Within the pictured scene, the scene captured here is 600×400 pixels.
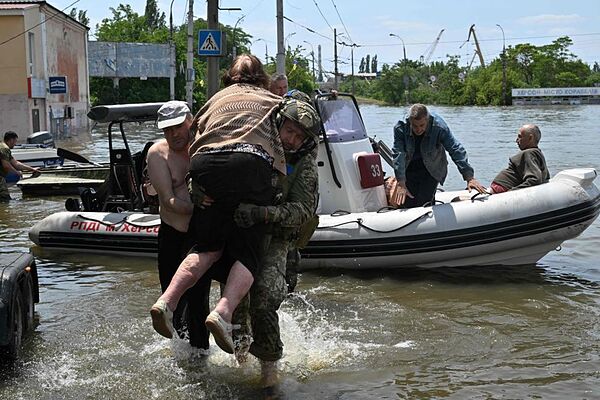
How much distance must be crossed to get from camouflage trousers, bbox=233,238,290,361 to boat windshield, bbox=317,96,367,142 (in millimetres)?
4114

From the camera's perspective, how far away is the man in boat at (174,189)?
5395 millimetres

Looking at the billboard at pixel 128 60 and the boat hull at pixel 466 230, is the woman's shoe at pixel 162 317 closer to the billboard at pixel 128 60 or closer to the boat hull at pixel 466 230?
the boat hull at pixel 466 230

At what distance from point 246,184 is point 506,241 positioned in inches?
171

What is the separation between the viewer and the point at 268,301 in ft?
16.5

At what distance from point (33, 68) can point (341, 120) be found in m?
24.8

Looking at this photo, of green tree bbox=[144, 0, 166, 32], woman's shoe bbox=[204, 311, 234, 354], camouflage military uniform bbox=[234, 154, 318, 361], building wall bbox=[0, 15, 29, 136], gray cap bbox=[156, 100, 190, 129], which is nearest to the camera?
woman's shoe bbox=[204, 311, 234, 354]

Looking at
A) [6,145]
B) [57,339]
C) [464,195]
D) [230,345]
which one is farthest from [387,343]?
[6,145]

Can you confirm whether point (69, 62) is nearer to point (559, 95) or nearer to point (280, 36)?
point (280, 36)

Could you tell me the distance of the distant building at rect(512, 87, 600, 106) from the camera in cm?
9519

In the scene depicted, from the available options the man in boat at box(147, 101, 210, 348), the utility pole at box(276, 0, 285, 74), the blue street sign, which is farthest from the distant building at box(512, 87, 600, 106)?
the man in boat at box(147, 101, 210, 348)

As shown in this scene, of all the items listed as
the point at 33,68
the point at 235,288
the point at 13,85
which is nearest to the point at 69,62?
the point at 33,68

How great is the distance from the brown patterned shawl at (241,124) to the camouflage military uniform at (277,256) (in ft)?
0.65

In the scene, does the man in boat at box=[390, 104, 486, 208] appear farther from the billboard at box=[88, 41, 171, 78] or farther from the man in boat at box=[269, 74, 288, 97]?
Result: the billboard at box=[88, 41, 171, 78]

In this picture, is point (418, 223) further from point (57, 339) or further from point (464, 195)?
point (57, 339)
